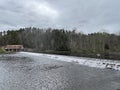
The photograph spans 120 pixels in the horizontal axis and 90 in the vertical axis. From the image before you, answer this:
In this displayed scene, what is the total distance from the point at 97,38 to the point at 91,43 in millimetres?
4140

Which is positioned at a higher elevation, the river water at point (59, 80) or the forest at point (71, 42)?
the forest at point (71, 42)

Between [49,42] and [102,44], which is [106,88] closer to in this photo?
[102,44]

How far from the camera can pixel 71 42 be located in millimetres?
94188

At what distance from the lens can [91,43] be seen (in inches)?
3868

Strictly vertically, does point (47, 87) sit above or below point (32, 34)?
below

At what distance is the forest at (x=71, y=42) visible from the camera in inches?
2986

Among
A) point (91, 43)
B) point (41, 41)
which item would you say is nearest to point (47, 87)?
point (91, 43)

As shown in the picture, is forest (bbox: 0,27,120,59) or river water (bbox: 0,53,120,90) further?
forest (bbox: 0,27,120,59)

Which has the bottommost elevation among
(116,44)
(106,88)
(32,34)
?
(106,88)

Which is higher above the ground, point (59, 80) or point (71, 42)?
point (71, 42)

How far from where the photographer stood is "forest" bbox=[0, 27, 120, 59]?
7584cm

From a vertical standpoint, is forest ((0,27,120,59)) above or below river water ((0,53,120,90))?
above

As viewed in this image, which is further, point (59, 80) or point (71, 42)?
point (71, 42)

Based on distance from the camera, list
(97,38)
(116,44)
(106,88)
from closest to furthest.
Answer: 1. (106,88)
2. (116,44)
3. (97,38)
